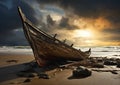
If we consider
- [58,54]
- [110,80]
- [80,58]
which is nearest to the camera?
[110,80]

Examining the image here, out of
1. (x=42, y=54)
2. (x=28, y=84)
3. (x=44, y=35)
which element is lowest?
(x=28, y=84)

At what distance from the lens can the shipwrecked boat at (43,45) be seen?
1058 centimetres

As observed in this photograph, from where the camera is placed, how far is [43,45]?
36.4 ft

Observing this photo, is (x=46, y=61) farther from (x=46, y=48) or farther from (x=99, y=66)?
(x=99, y=66)

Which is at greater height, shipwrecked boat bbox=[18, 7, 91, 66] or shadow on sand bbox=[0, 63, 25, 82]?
shipwrecked boat bbox=[18, 7, 91, 66]

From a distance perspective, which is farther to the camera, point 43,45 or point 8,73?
point 43,45

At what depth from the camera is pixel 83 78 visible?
7.86 meters

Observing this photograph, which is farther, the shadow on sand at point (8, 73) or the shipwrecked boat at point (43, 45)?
the shipwrecked boat at point (43, 45)

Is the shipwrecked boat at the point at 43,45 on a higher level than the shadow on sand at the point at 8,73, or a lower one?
higher

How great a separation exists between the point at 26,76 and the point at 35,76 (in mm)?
406

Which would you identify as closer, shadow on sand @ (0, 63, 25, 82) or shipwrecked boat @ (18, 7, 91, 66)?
shadow on sand @ (0, 63, 25, 82)

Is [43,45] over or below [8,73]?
over

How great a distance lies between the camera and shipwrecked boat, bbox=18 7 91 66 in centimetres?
1058

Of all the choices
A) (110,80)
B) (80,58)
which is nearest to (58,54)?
(80,58)
